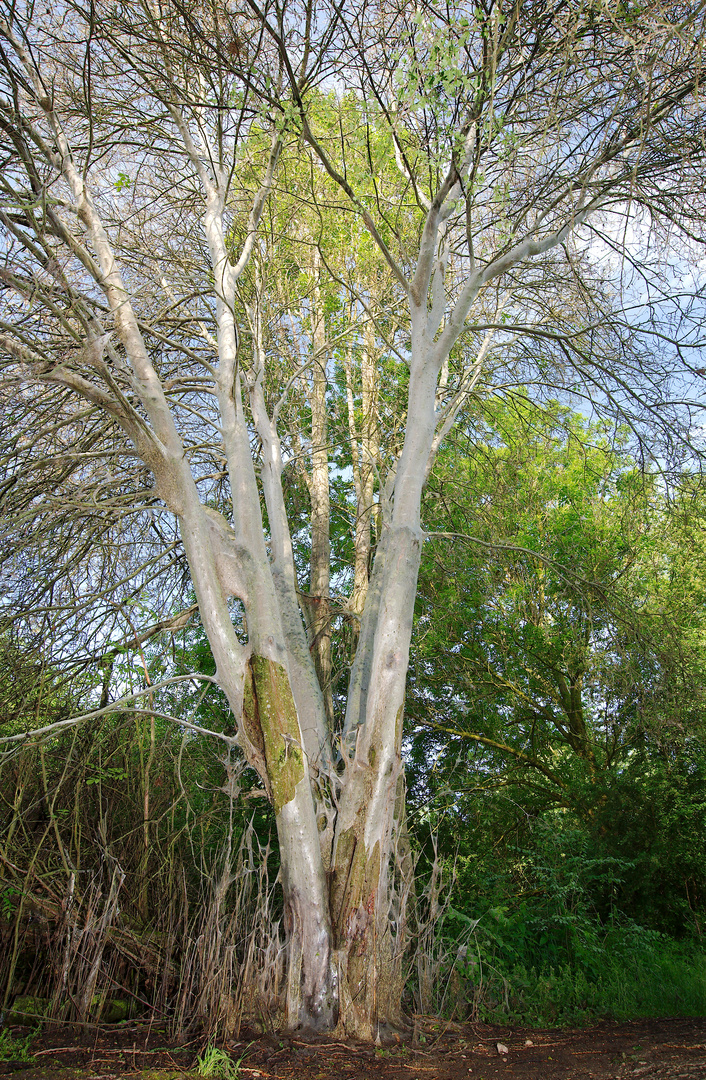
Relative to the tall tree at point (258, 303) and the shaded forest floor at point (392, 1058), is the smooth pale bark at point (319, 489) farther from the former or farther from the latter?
the shaded forest floor at point (392, 1058)

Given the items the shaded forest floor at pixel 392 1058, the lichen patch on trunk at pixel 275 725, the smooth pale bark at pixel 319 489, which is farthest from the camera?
the smooth pale bark at pixel 319 489

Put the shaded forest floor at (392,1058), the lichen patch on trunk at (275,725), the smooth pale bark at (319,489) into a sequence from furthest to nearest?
the smooth pale bark at (319,489) → the lichen patch on trunk at (275,725) → the shaded forest floor at (392,1058)

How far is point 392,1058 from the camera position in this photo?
3.79 metres

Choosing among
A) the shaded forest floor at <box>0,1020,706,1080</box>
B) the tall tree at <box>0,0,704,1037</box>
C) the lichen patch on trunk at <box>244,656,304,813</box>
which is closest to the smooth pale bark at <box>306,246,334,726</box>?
the tall tree at <box>0,0,704,1037</box>

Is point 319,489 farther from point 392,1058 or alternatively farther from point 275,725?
point 392,1058

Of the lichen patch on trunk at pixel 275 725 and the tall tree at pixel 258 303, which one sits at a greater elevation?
the tall tree at pixel 258 303

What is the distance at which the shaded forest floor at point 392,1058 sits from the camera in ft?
11.4

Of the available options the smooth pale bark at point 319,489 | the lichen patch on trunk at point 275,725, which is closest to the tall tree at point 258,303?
the lichen patch on trunk at point 275,725

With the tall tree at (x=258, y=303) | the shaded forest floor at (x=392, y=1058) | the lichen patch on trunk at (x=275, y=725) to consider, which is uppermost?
the tall tree at (x=258, y=303)

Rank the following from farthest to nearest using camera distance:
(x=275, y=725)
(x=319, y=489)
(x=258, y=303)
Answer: (x=319, y=489)
(x=258, y=303)
(x=275, y=725)

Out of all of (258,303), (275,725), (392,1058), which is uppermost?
(258,303)

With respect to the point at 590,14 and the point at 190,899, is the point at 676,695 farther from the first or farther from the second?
the point at 590,14

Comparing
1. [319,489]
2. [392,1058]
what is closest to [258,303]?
[319,489]

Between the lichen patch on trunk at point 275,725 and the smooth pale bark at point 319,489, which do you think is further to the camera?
the smooth pale bark at point 319,489
